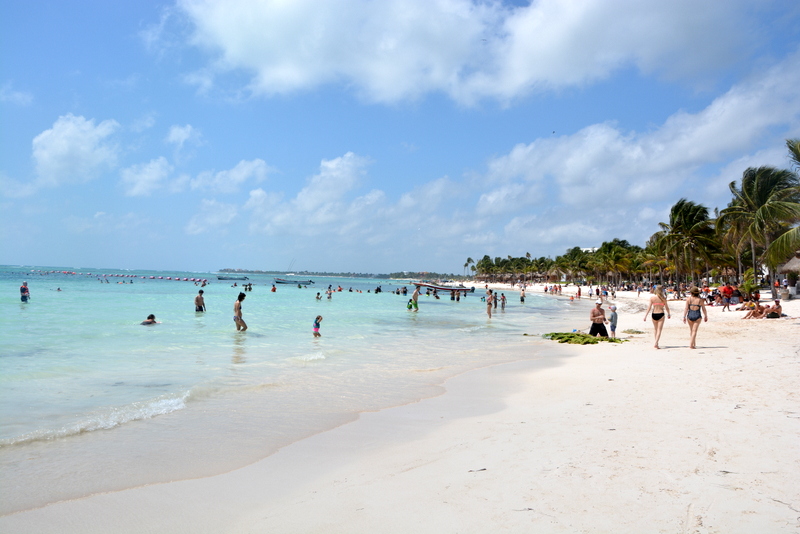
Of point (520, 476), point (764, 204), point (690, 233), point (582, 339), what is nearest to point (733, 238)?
point (690, 233)

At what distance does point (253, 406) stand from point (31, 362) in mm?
6555

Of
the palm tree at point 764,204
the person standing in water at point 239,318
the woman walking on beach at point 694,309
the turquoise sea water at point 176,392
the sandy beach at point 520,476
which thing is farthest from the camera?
the palm tree at point 764,204

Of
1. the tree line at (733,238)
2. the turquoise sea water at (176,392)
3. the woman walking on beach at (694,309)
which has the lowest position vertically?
the turquoise sea water at (176,392)

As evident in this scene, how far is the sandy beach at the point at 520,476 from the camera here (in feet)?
10.0

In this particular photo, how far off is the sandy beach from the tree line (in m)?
14.2

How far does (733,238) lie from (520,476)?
121ft

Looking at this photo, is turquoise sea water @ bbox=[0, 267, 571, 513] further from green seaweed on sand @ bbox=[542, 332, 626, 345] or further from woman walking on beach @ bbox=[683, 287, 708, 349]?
woman walking on beach @ bbox=[683, 287, 708, 349]

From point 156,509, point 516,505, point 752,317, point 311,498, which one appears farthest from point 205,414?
point 752,317

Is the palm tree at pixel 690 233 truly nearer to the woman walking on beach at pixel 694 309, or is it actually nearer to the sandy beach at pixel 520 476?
the woman walking on beach at pixel 694 309

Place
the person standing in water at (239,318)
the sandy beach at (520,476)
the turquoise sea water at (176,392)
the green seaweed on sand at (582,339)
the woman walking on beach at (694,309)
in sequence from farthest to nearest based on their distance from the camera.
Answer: the person standing in water at (239,318), the green seaweed on sand at (582,339), the woman walking on beach at (694,309), the turquoise sea water at (176,392), the sandy beach at (520,476)

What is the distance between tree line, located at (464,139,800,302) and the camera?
17.8 meters

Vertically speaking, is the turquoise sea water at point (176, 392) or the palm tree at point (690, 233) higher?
the palm tree at point (690, 233)

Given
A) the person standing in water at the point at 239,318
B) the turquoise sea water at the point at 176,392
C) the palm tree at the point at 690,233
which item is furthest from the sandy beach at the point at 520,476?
the palm tree at the point at 690,233

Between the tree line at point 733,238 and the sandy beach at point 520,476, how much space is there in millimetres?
14249
